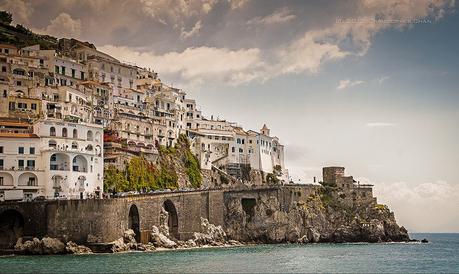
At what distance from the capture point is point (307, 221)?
107m

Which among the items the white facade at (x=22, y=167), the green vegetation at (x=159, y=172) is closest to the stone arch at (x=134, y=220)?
the green vegetation at (x=159, y=172)

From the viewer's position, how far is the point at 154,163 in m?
103

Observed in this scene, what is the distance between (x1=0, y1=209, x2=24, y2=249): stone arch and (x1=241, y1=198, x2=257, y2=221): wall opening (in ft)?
124

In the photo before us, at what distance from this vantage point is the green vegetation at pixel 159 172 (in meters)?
Answer: 92.7

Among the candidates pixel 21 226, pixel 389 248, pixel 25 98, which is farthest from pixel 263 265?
pixel 25 98

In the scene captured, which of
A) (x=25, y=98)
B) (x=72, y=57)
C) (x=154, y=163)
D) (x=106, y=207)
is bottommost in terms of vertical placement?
(x=106, y=207)

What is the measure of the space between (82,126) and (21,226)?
16828 mm

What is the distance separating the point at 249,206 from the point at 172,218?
1615 cm

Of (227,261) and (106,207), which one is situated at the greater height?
(106,207)

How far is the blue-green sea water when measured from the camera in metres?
61.6

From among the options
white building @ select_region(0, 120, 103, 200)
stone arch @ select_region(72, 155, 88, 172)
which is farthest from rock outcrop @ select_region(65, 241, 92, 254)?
stone arch @ select_region(72, 155, 88, 172)

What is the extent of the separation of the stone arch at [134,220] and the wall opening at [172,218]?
8.40 metres

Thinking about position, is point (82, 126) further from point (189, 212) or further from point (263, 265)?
point (263, 265)

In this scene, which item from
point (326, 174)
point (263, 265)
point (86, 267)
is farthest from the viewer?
point (326, 174)
